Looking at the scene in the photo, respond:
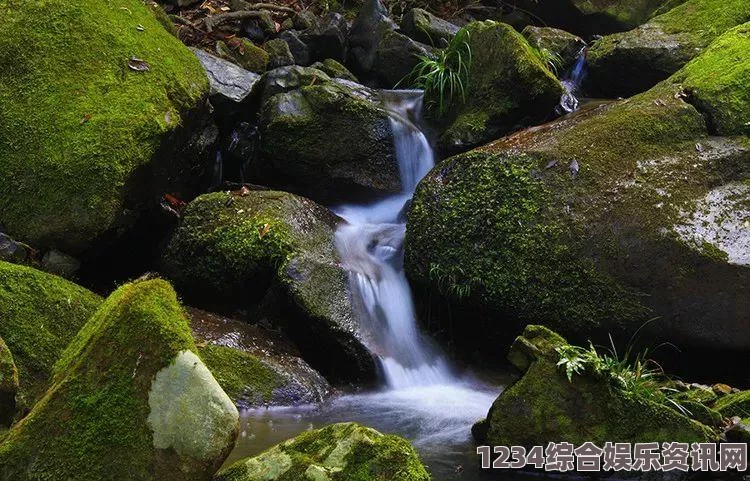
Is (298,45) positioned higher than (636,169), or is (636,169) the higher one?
(636,169)

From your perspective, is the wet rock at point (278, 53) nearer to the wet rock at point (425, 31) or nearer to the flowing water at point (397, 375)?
the wet rock at point (425, 31)

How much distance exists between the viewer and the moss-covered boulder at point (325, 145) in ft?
26.0

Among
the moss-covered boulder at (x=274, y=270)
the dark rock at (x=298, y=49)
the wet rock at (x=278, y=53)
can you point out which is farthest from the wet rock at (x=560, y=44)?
the moss-covered boulder at (x=274, y=270)

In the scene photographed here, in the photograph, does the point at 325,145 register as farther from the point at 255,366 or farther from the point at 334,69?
the point at 255,366

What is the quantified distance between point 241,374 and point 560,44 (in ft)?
22.5

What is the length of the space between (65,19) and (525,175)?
4.25 metres

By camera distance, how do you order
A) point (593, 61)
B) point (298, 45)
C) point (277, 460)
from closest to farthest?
point (277, 460), point (593, 61), point (298, 45)

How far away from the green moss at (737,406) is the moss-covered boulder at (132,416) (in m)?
3.15

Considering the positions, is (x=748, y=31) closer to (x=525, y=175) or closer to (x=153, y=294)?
(x=525, y=175)

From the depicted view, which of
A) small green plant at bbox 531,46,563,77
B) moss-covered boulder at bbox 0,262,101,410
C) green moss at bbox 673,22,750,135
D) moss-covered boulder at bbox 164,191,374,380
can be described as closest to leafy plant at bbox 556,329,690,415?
moss-covered boulder at bbox 164,191,374,380

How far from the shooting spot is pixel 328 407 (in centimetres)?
539

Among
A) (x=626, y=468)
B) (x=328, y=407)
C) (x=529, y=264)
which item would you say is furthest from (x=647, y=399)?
(x=328, y=407)

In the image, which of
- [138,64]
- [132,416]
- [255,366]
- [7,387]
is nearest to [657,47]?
[138,64]

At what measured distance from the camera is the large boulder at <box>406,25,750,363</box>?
219 inches
